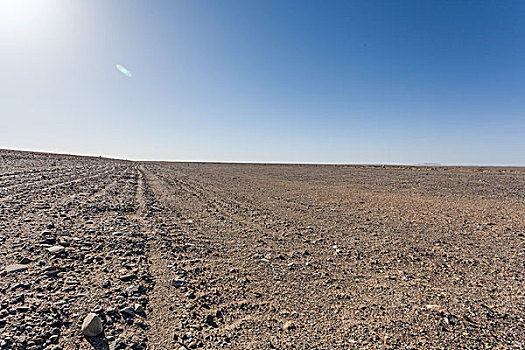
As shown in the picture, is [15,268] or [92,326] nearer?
[92,326]

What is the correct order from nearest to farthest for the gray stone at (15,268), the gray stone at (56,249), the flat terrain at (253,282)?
the flat terrain at (253,282) < the gray stone at (15,268) < the gray stone at (56,249)

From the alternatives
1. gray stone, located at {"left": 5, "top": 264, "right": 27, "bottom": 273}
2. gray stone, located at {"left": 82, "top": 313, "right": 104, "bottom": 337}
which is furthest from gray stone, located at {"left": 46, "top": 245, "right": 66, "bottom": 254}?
gray stone, located at {"left": 82, "top": 313, "right": 104, "bottom": 337}

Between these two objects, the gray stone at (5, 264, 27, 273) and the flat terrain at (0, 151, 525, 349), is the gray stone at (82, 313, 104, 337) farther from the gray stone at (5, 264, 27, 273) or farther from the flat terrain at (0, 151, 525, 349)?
the gray stone at (5, 264, 27, 273)

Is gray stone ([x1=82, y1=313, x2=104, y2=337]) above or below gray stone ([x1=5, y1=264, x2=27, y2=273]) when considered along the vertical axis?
below

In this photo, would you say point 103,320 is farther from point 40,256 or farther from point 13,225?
point 13,225

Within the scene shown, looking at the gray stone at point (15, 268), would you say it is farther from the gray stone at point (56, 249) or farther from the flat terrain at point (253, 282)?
the gray stone at point (56, 249)

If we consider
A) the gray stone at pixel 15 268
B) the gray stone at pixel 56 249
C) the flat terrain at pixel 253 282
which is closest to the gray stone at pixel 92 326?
the flat terrain at pixel 253 282

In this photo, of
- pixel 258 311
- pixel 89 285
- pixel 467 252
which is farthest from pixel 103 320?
pixel 467 252

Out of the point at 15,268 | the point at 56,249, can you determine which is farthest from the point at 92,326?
the point at 56,249

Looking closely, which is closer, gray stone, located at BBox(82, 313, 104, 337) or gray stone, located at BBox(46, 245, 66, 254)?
gray stone, located at BBox(82, 313, 104, 337)

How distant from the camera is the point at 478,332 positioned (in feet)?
7.99

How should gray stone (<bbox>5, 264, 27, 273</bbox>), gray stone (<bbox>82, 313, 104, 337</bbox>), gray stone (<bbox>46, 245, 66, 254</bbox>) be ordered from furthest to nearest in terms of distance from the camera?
gray stone (<bbox>46, 245, 66, 254</bbox>)
gray stone (<bbox>5, 264, 27, 273</bbox>)
gray stone (<bbox>82, 313, 104, 337</bbox>)

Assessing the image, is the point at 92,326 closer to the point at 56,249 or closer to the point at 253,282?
the point at 253,282

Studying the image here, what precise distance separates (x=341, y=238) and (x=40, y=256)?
5.47m
